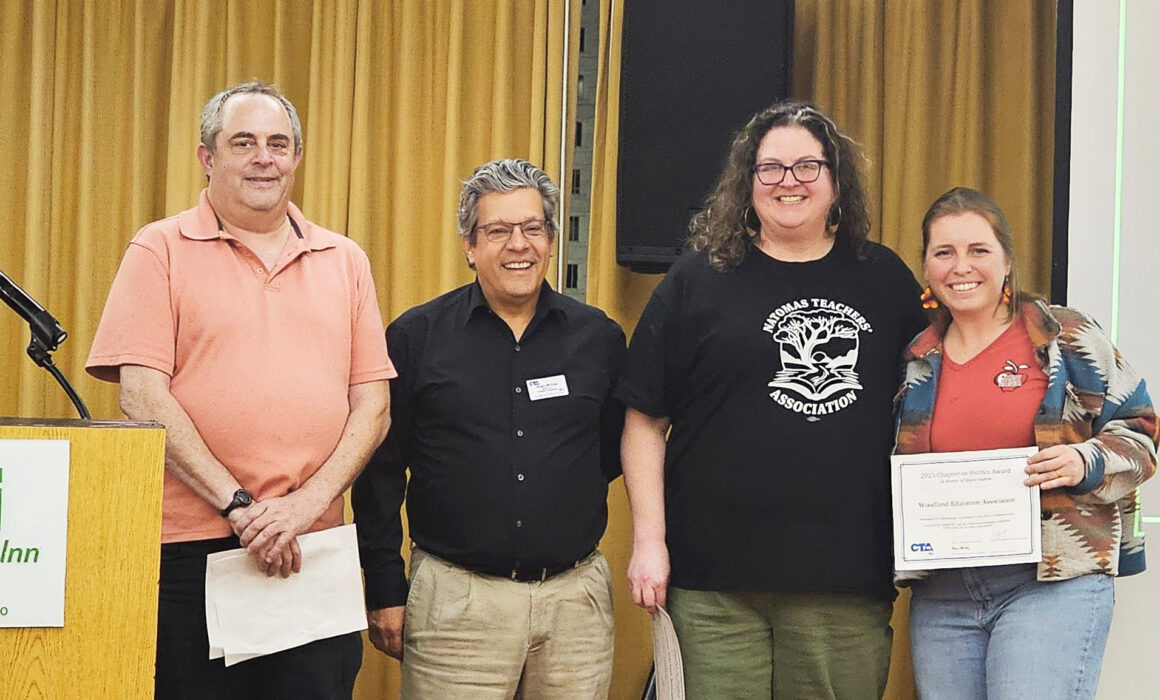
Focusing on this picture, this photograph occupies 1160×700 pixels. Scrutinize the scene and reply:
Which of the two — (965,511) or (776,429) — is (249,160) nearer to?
(776,429)

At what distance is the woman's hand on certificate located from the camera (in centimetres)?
204

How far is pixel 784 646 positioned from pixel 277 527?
1002 mm

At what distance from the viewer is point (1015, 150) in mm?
3750

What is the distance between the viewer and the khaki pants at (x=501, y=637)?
2.31 m

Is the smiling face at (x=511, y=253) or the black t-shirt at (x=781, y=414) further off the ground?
the smiling face at (x=511, y=253)

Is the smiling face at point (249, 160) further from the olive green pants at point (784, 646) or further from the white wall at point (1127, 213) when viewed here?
the white wall at point (1127, 213)

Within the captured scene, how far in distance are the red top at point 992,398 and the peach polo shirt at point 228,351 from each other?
1173mm

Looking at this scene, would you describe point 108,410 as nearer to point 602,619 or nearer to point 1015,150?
point 602,619

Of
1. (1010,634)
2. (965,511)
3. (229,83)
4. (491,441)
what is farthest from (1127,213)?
(229,83)

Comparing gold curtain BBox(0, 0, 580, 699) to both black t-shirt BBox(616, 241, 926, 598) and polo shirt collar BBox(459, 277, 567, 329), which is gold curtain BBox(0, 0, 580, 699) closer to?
polo shirt collar BBox(459, 277, 567, 329)

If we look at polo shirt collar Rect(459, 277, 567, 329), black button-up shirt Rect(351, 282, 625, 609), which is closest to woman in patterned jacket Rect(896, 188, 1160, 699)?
black button-up shirt Rect(351, 282, 625, 609)

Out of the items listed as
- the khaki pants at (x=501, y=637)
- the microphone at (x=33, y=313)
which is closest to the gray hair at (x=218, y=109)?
the microphone at (x=33, y=313)

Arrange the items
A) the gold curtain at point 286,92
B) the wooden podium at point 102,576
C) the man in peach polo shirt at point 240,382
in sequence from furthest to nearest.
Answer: the gold curtain at point 286,92
the man in peach polo shirt at point 240,382
the wooden podium at point 102,576

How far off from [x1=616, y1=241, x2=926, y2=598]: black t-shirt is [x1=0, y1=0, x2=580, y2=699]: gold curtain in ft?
5.41
